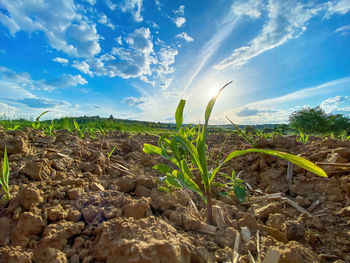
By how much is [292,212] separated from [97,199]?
52.3 inches

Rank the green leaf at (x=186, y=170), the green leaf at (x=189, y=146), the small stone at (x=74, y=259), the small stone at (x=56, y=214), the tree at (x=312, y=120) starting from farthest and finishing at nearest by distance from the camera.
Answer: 1. the tree at (x=312, y=120)
2. the green leaf at (x=186, y=170)
3. the green leaf at (x=189, y=146)
4. the small stone at (x=56, y=214)
5. the small stone at (x=74, y=259)

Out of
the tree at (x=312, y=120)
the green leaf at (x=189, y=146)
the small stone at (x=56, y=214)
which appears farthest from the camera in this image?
the tree at (x=312, y=120)

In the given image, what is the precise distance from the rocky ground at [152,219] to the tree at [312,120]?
2976cm

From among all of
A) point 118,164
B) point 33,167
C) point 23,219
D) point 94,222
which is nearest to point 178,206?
point 94,222

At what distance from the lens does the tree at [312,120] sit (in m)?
27.3

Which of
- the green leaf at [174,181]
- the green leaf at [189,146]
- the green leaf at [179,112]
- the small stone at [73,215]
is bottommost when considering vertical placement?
the small stone at [73,215]

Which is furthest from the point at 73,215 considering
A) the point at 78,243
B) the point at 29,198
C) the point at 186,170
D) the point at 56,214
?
the point at 186,170

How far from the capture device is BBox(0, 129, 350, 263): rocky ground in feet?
2.88

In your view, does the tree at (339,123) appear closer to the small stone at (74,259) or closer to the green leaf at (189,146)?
the green leaf at (189,146)

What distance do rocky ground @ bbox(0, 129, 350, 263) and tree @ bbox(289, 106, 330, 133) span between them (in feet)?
97.6

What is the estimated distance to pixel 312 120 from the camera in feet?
92.2

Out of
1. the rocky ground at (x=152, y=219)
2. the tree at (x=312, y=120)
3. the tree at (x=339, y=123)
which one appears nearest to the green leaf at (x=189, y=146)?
the rocky ground at (x=152, y=219)

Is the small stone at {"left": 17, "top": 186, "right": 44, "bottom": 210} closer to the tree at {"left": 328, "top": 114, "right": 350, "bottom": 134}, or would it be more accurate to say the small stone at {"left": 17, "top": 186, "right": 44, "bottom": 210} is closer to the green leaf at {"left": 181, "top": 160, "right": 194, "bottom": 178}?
the green leaf at {"left": 181, "top": 160, "right": 194, "bottom": 178}

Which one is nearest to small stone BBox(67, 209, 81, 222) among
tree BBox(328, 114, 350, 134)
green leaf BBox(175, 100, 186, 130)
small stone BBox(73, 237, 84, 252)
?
small stone BBox(73, 237, 84, 252)
